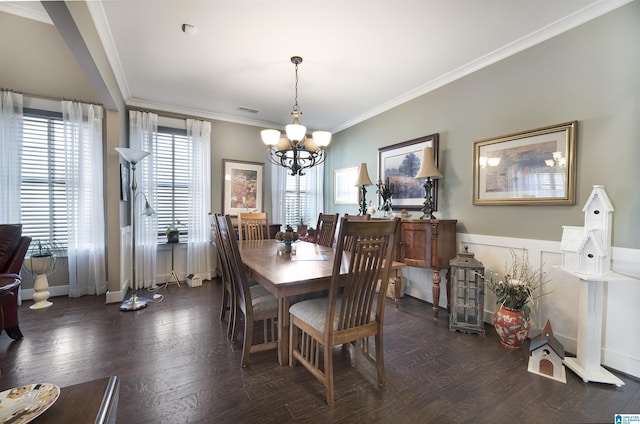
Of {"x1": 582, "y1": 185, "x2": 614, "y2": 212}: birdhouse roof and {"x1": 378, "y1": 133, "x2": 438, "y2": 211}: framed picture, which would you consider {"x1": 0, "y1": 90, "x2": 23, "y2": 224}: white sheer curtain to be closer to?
{"x1": 378, "y1": 133, "x2": 438, "y2": 211}: framed picture

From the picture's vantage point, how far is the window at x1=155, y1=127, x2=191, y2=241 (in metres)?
4.16

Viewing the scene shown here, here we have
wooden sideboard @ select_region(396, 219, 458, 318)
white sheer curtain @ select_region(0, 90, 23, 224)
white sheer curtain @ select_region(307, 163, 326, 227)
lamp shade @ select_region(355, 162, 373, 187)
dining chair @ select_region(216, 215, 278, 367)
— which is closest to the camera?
dining chair @ select_region(216, 215, 278, 367)

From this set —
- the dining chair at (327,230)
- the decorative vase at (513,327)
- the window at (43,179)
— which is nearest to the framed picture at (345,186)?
the dining chair at (327,230)

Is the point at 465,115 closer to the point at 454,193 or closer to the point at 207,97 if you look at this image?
the point at 454,193

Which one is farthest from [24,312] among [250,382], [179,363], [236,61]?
[236,61]

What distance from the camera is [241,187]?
4801 millimetres

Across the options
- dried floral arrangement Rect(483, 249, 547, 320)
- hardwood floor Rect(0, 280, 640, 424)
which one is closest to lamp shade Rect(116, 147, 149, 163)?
hardwood floor Rect(0, 280, 640, 424)

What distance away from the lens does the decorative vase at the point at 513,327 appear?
2271mm

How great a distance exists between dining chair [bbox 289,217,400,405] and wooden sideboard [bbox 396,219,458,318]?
4.36ft

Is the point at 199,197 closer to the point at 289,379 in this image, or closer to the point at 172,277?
the point at 172,277

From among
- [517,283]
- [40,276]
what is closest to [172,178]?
[40,276]

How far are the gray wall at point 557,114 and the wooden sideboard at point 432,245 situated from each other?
278mm

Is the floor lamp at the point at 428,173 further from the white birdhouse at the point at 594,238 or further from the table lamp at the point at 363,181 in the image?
the white birdhouse at the point at 594,238

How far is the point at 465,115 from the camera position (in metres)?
3.03
